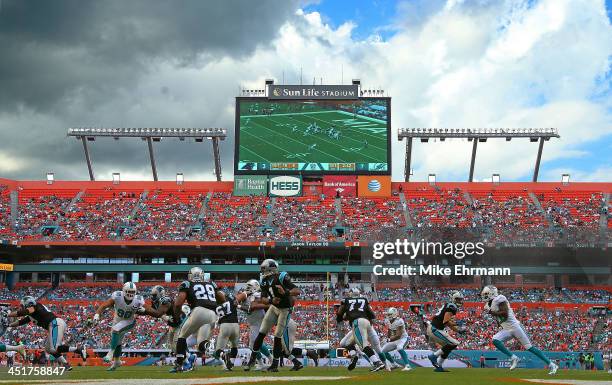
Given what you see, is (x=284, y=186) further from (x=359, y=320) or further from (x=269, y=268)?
(x=269, y=268)

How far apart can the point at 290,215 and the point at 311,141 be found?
6378 millimetres

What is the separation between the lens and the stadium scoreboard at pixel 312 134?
61.2 m

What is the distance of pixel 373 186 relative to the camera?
6338 cm

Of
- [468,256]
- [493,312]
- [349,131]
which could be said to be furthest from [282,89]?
[493,312]

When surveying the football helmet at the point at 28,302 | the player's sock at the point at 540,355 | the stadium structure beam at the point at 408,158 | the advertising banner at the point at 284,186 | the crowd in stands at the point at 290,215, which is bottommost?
the player's sock at the point at 540,355

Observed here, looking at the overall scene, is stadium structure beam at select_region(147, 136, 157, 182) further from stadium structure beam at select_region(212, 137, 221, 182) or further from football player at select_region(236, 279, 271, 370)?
football player at select_region(236, 279, 271, 370)

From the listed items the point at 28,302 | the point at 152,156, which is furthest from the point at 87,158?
the point at 28,302

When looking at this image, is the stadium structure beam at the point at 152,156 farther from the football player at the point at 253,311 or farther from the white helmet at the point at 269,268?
the white helmet at the point at 269,268

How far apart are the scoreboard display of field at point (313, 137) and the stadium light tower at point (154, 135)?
578cm

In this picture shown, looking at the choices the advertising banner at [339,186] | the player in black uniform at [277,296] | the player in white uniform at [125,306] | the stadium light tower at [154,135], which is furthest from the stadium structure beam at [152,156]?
the player in black uniform at [277,296]

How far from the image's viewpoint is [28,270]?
59.5 m

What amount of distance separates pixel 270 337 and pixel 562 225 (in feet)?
90.8

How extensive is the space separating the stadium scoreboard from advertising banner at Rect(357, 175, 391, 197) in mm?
1349

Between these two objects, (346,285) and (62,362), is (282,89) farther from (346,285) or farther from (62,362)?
(62,362)
